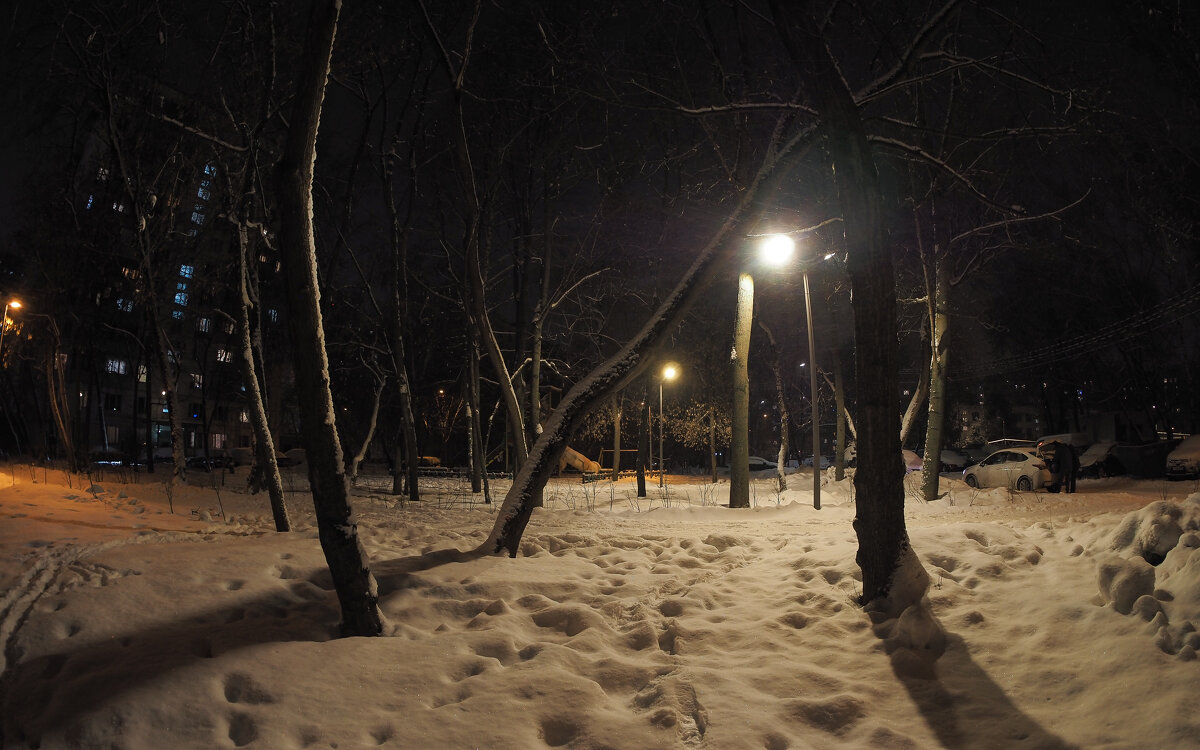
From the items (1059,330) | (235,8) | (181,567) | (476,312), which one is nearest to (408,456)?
(476,312)

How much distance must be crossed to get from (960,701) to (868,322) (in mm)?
2914

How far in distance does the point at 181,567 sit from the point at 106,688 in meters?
2.06

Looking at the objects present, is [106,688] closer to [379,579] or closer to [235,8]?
[379,579]

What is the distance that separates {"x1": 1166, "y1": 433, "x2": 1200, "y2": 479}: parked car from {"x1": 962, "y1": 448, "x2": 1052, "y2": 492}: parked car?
213 inches

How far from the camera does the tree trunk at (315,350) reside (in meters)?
4.26

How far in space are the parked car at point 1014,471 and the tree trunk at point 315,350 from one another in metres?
19.5

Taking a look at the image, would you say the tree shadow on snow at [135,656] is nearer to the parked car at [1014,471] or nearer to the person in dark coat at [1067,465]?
the person in dark coat at [1067,465]

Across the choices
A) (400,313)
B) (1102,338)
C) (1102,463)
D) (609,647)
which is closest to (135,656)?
(609,647)

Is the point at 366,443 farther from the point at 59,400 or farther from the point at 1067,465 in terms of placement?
the point at 1067,465

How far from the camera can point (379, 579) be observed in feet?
17.9

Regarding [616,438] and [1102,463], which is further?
[616,438]

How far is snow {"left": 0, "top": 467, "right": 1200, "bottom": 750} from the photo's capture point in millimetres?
3309

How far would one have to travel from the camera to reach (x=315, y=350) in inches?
172

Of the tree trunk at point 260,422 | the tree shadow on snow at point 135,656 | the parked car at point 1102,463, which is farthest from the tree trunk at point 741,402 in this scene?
the parked car at point 1102,463
